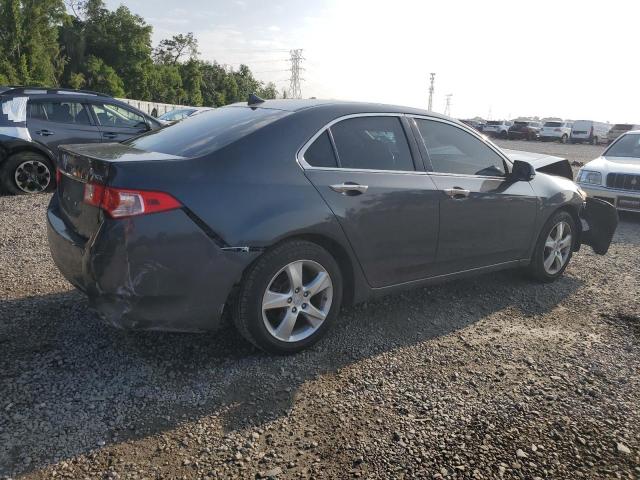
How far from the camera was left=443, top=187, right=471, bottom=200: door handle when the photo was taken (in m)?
3.97

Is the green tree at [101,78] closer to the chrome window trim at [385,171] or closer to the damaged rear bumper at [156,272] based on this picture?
the chrome window trim at [385,171]

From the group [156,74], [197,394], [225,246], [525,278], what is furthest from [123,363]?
[156,74]

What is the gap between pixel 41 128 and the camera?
810 centimetres

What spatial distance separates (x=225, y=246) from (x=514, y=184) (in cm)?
282

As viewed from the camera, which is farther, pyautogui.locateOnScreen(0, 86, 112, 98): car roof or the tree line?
the tree line

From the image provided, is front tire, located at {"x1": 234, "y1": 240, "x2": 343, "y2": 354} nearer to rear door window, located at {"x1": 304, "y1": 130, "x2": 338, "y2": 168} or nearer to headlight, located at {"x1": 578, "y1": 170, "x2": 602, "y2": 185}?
rear door window, located at {"x1": 304, "y1": 130, "x2": 338, "y2": 168}

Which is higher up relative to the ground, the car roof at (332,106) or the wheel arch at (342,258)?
the car roof at (332,106)

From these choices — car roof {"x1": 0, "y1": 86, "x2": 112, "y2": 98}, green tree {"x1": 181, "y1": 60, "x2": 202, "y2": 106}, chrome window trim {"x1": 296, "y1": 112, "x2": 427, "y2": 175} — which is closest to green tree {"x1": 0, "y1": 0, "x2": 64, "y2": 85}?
green tree {"x1": 181, "y1": 60, "x2": 202, "y2": 106}

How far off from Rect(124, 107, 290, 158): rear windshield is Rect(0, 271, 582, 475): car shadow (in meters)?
1.29

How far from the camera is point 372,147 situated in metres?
3.71

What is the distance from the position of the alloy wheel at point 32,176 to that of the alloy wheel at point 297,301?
21.4ft

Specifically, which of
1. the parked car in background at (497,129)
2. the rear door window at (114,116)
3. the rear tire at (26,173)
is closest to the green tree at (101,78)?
the parked car in background at (497,129)

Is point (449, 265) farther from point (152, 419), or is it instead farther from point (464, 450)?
point (152, 419)

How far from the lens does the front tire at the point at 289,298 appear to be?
3.11 metres
